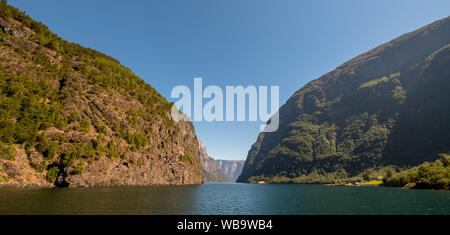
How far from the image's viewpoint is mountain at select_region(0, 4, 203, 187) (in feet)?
230

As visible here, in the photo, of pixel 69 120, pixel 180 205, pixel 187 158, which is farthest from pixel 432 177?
pixel 69 120

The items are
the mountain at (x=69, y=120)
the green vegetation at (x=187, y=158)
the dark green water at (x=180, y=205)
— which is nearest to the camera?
the dark green water at (x=180, y=205)

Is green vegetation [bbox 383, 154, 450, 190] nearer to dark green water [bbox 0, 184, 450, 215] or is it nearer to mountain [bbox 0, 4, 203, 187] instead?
dark green water [bbox 0, 184, 450, 215]

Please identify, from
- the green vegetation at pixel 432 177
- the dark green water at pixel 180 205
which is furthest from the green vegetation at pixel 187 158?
the green vegetation at pixel 432 177

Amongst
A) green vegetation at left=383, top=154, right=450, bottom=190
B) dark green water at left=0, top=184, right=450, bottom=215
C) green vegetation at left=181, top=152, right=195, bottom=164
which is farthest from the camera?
green vegetation at left=181, top=152, right=195, bottom=164

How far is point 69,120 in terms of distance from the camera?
84.6m

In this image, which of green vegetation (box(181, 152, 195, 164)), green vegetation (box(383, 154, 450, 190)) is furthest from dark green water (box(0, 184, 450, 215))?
green vegetation (box(181, 152, 195, 164))

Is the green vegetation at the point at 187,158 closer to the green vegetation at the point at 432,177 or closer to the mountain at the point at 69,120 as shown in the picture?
the mountain at the point at 69,120

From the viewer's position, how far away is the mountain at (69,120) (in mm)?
70188

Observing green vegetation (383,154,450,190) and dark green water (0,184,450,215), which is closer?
dark green water (0,184,450,215)

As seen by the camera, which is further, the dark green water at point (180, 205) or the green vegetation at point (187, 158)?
the green vegetation at point (187, 158)

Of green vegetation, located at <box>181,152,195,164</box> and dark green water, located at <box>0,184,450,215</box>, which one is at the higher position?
dark green water, located at <box>0,184,450,215</box>

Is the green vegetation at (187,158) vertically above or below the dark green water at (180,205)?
below

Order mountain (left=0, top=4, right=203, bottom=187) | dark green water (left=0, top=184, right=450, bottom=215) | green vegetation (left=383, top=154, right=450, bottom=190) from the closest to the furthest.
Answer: dark green water (left=0, top=184, right=450, bottom=215)
mountain (left=0, top=4, right=203, bottom=187)
green vegetation (left=383, top=154, right=450, bottom=190)
